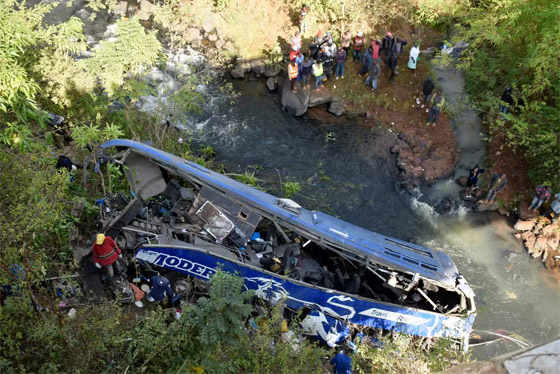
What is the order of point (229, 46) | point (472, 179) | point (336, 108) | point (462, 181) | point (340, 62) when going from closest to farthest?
point (472, 179) < point (462, 181) < point (340, 62) < point (336, 108) < point (229, 46)

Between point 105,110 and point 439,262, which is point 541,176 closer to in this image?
point 439,262

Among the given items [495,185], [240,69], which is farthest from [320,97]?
[495,185]

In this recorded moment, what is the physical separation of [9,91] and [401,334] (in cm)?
941

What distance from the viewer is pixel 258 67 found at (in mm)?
19016

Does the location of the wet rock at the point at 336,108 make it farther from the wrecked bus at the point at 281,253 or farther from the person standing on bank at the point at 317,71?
the wrecked bus at the point at 281,253

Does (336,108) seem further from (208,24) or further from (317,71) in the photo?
(208,24)

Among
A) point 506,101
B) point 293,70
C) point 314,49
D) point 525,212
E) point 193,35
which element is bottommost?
point 525,212

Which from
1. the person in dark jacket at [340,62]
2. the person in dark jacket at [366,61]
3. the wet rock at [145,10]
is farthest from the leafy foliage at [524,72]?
the wet rock at [145,10]

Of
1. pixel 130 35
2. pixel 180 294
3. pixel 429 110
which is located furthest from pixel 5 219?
pixel 429 110

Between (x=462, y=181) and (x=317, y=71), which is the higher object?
(x=317, y=71)

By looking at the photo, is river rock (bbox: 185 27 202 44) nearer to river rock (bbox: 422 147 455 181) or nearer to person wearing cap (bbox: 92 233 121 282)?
river rock (bbox: 422 147 455 181)

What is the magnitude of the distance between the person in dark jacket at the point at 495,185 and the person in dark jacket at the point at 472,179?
0.45 meters

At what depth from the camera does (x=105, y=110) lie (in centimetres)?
1347

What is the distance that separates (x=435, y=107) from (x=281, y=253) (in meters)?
9.41
